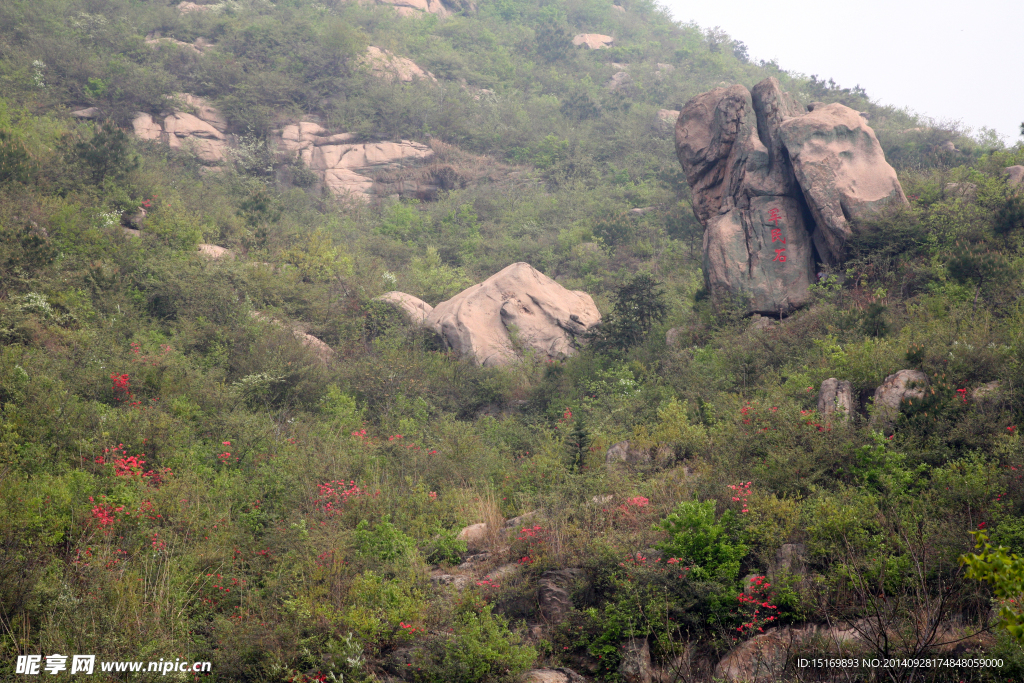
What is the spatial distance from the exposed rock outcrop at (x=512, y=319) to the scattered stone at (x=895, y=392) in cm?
715

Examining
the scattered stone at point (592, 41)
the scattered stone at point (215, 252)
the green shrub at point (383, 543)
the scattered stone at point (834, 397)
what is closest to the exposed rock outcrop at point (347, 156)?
the scattered stone at point (215, 252)

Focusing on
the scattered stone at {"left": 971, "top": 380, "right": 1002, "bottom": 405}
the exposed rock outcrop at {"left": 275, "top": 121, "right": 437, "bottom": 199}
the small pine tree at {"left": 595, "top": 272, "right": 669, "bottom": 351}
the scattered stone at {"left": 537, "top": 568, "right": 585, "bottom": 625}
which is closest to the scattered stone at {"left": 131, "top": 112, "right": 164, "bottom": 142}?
the exposed rock outcrop at {"left": 275, "top": 121, "right": 437, "bottom": 199}

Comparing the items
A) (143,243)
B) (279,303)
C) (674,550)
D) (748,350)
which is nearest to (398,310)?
(279,303)

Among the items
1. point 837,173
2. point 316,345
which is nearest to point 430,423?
point 316,345

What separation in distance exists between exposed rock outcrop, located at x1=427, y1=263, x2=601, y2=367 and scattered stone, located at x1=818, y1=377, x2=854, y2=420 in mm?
6422

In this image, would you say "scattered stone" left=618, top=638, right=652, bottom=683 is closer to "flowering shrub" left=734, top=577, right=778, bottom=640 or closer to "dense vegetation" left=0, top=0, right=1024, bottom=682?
"dense vegetation" left=0, top=0, right=1024, bottom=682

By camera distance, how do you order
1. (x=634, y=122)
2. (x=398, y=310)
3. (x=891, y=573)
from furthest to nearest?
(x=634, y=122), (x=398, y=310), (x=891, y=573)

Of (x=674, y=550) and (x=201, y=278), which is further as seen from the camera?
(x=201, y=278)

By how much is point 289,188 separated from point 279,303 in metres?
9.73

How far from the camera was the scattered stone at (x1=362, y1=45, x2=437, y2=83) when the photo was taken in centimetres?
2877

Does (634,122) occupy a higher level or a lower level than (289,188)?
higher

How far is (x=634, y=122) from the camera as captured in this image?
29.0 m

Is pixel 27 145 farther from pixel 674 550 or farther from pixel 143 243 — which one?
pixel 674 550

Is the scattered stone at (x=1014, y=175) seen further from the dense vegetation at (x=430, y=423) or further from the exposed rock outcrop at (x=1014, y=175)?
the dense vegetation at (x=430, y=423)
